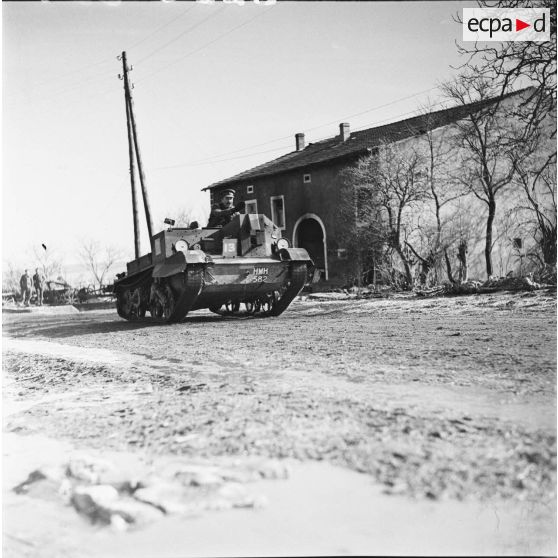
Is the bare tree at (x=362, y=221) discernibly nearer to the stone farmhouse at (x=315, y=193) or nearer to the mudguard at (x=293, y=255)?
the stone farmhouse at (x=315, y=193)

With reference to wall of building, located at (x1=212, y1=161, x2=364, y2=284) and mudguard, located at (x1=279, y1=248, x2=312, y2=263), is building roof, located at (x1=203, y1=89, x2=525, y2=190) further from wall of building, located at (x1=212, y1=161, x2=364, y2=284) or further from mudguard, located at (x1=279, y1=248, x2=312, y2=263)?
mudguard, located at (x1=279, y1=248, x2=312, y2=263)

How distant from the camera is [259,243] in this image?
10797 millimetres

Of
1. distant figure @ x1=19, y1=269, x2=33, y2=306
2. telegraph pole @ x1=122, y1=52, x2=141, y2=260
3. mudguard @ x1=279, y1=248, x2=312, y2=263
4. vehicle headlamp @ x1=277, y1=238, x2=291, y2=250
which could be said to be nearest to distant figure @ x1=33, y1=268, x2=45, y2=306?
distant figure @ x1=19, y1=269, x2=33, y2=306

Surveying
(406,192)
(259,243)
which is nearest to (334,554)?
(259,243)

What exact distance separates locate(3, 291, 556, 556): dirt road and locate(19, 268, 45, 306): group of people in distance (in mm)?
13590

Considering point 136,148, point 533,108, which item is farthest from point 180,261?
point 136,148

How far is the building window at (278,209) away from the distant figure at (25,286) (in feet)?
25.7

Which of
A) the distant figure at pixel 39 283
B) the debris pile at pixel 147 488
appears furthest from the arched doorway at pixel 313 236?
the debris pile at pixel 147 488

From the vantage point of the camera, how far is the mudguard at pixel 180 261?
31.9 feet

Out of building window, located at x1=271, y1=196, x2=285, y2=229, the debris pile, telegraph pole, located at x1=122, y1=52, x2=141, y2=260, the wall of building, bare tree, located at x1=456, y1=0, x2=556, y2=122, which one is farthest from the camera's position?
building window, located at x1=271, y1=196, x2=285, y2=229

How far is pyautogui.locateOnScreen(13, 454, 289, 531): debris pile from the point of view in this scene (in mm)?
2498

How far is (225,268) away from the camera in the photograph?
10.2 metres

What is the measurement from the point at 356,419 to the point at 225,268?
708cm

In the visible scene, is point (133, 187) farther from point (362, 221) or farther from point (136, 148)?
point (362, 221)
